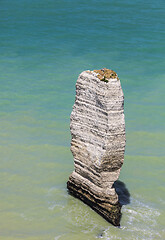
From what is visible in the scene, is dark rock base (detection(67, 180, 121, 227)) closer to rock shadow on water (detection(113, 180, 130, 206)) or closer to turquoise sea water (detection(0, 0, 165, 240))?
turquoise sea water (detection(0, 0, 165, 240))

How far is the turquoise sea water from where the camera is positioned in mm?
6328

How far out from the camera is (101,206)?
6293mm

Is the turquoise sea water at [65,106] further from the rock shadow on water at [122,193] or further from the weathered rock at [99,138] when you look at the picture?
the weathered rock at [99,138]

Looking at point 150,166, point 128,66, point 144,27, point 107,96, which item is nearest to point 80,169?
point 107,96

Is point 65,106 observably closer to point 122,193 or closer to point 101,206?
point 122,193

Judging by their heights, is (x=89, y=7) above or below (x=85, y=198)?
above

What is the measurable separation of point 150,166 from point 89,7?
42.9 feet

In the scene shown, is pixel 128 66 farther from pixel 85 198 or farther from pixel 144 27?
pixel 85 198

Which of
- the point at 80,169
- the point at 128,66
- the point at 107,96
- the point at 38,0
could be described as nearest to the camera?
the point at 107,96

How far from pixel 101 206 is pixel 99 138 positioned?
1.10 meters

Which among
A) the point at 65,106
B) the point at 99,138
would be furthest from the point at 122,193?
the point at 65,106

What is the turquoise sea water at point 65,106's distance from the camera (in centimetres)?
633

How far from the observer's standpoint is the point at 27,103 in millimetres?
11023

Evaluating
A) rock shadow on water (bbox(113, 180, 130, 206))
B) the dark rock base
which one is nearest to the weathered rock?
the dark rock base
